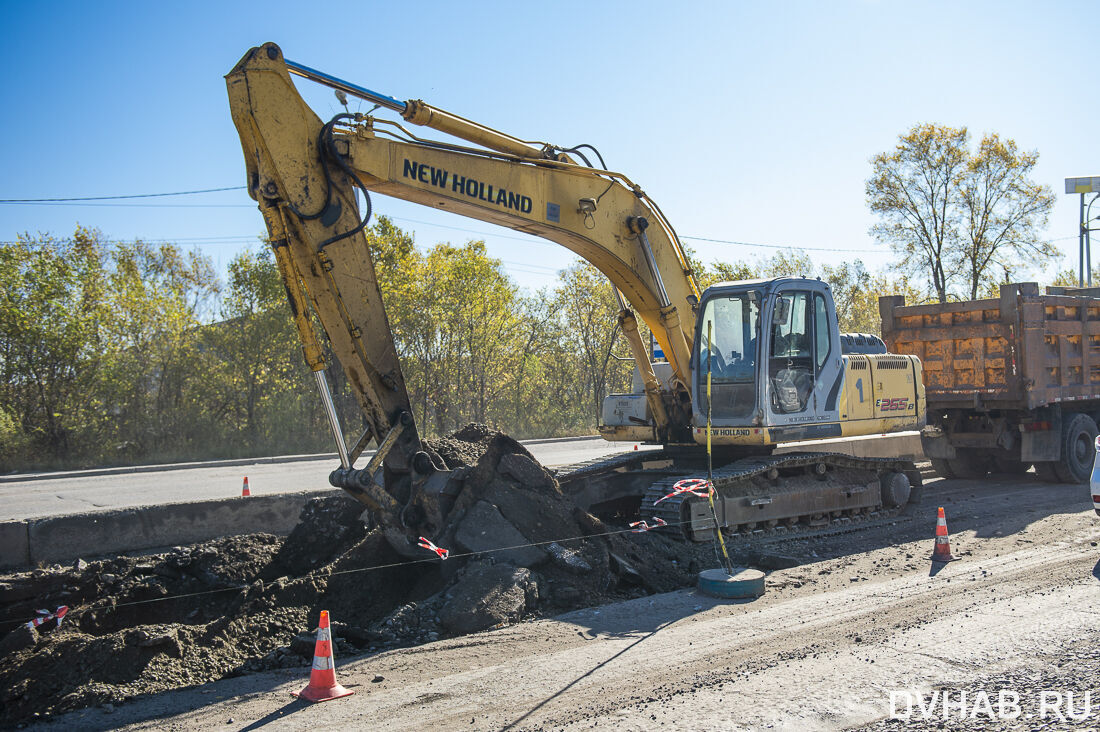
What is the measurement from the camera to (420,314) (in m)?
26.2

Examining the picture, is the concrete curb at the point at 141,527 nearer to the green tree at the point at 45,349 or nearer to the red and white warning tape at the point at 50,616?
the red and white warning tape at the point at 50,616

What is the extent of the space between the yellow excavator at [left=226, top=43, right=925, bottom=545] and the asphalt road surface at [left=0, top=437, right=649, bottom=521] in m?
4.63

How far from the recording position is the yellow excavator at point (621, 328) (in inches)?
273

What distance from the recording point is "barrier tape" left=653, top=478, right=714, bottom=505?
9141mm

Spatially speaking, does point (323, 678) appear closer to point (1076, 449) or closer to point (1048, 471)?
point (1048, 471)

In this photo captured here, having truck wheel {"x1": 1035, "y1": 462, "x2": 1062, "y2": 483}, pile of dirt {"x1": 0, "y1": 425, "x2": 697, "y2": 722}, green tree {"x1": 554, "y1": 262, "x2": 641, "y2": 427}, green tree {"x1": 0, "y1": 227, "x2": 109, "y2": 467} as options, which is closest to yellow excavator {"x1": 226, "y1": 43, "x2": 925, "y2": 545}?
pile of dirt {"x1": 0, "y1": 425, "x2": 697, "y2": 722}

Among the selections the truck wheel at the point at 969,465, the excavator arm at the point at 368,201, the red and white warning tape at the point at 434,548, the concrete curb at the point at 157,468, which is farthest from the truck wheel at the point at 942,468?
the red and white warning tape at the point at 434,548

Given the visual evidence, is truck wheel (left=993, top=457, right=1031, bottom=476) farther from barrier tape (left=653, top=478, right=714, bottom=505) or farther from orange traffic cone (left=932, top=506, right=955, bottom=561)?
barrier tape (left=653, top=478, right=714, bottom=505)

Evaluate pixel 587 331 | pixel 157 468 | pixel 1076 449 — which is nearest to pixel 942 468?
pixel 1076 449

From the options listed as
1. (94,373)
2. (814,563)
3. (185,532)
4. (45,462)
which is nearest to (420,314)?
(94,373)

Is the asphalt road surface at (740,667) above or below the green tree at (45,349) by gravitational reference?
below

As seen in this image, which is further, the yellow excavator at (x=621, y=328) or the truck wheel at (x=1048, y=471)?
the truck wheel at (x=1048, y=471)

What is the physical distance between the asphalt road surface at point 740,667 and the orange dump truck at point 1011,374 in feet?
20.6

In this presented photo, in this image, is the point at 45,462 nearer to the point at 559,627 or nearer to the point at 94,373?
the point at 94,373
